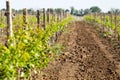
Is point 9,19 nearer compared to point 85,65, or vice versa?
point 9,19

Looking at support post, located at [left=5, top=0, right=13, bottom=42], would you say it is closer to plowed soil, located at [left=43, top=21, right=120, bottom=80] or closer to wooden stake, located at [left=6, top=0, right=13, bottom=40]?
wooden stake, located at [left=6, top=0, right=13, bottom=40]

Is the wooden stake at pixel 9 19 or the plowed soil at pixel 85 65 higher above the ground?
the wooden stake at pixel 9 19

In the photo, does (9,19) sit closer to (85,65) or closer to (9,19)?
(9,19)

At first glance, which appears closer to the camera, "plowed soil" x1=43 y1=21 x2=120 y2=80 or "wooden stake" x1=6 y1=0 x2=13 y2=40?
"wooden stake" x1=6 y1=0 x2=13 y2=40

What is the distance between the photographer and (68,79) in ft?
32.2

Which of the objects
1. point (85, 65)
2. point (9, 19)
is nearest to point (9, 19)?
point (9, 19)

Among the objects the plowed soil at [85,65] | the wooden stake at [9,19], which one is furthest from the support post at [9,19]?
the plowed soil at [85,65]

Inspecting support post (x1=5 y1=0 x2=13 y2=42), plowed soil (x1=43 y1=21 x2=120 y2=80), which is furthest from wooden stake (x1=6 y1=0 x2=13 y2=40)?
plowed soil (x1=43 y1=21 x2=120 y2=80)

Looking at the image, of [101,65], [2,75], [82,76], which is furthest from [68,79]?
[2,75]

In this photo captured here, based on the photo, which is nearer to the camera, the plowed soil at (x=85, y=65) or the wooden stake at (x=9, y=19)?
the wooden stake at (x=9, y=19)

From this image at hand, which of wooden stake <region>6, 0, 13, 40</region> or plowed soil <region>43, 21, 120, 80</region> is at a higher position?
wooden stake <region>6, 0, 13, 40</region>

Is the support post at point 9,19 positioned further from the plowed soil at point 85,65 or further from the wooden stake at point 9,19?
the plowed soil at point 85,65

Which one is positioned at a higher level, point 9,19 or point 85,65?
point 9,19

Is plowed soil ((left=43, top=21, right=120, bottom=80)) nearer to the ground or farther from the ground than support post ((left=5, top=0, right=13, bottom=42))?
nearer to the ground
